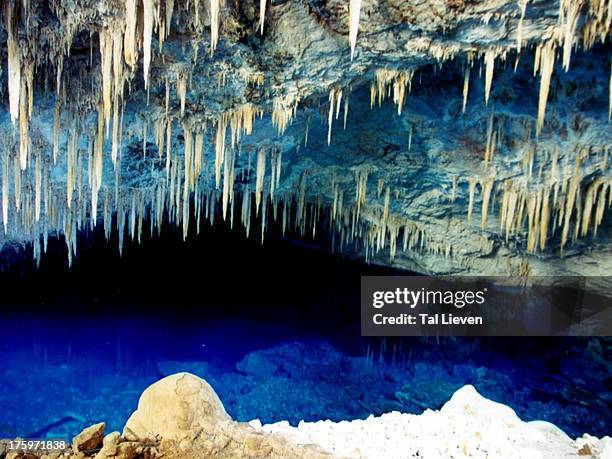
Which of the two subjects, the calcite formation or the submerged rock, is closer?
the calcite formation

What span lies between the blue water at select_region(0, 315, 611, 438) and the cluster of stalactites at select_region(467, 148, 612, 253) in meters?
2.84

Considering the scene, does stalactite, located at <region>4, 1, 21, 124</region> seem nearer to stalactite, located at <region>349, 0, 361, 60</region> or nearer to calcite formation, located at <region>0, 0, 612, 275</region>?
calcite formation, located at <region>0, 0, 612, 275</region>

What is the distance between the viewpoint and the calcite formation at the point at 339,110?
3.52m

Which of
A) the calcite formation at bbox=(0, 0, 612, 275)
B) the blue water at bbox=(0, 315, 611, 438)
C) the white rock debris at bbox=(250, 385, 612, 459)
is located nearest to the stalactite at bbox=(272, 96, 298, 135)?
the calcite formation at bbox=(0, 0, 612, 275)

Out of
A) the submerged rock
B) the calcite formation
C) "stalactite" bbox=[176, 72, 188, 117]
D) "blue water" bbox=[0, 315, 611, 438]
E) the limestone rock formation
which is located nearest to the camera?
the calcite formation

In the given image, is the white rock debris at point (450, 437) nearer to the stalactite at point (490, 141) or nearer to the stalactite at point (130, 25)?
the stalactite at point (490, 141)

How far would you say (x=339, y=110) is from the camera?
5.11 meters

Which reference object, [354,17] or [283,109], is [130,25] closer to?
[354,17]

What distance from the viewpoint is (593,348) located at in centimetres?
780

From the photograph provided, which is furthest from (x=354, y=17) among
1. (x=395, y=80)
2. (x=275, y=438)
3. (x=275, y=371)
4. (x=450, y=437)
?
(x=275, y=371)

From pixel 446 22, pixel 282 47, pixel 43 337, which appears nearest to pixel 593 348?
pixel 446 22

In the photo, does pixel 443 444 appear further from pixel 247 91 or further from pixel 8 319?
pixel 8 319

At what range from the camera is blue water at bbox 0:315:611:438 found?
7.16 meters

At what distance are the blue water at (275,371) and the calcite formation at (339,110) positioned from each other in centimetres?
197
